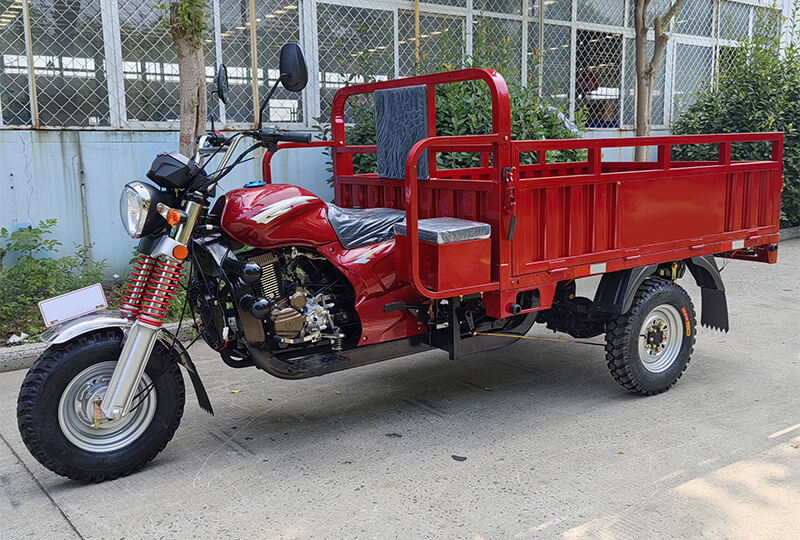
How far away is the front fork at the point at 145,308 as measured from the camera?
3.53m

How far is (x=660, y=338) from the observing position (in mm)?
4887

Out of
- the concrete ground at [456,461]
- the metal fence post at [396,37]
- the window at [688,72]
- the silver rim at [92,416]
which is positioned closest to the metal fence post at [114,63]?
the concrete ground at [456,461]

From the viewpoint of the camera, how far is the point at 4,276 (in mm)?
6387

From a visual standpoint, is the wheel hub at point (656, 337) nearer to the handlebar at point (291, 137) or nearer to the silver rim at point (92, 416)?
the handlebar at point (291, 137)

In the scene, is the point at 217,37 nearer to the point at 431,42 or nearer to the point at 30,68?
the point at 30,68

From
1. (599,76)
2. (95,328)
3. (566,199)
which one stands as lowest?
(95,328)

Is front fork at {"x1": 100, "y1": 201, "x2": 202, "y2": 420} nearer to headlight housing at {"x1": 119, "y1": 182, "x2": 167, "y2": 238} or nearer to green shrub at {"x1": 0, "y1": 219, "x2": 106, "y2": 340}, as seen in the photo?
headlight housing at {"x1": 119, "y1": 182, "x2": 167, "y2": 238}

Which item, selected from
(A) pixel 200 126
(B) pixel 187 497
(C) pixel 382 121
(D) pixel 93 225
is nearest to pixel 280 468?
(B) pixel 187 497

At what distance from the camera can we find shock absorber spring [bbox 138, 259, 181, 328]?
3.56 m

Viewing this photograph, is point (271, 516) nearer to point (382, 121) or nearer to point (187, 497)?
point (187, 497)

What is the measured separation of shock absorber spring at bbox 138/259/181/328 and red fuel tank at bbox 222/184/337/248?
34cm

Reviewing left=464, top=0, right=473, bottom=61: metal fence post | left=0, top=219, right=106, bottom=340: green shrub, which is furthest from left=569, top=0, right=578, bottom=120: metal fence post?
left=0, top=219, right=106, bottom=340: green shrub

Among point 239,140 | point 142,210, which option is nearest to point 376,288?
point 239,140

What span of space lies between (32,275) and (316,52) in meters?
4.00
